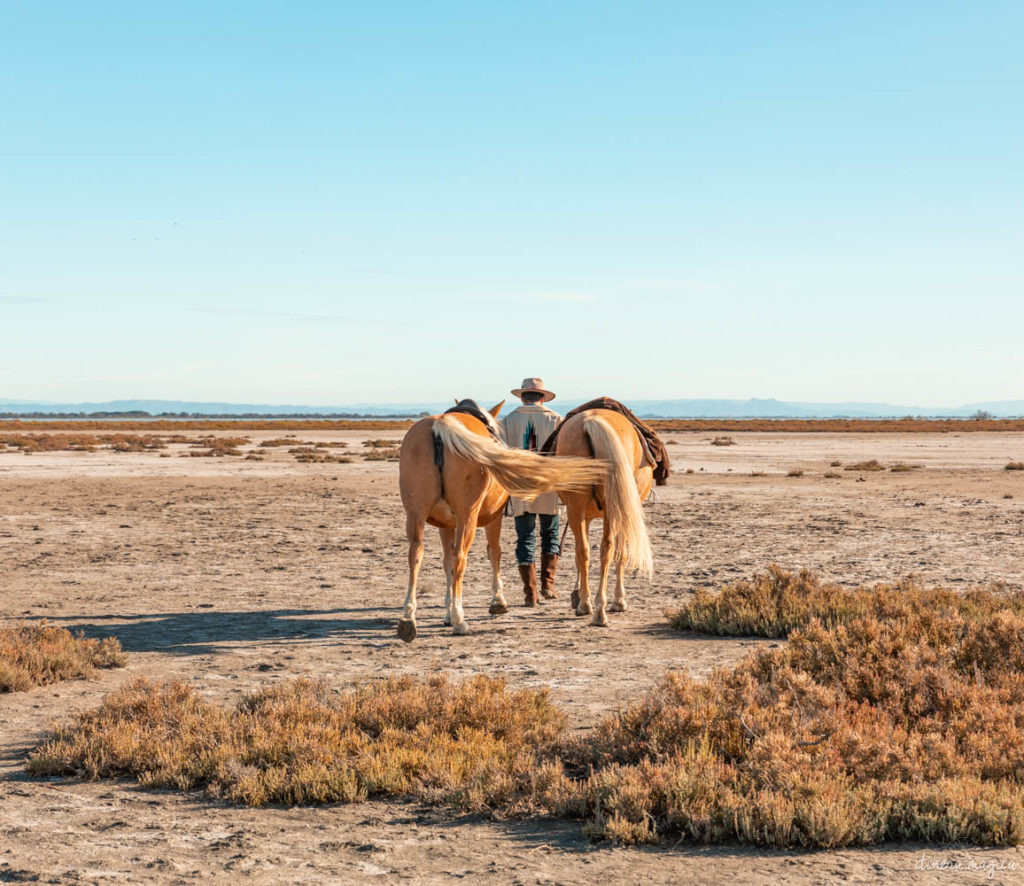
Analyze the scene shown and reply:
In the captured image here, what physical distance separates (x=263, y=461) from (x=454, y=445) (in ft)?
105

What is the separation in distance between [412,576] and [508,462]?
4.62ft

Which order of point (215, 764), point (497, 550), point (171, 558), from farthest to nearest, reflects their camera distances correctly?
point (171, 558), point (497, 550), point (215, 764)

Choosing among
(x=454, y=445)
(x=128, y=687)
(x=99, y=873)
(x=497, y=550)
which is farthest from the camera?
(x=497, y=550)

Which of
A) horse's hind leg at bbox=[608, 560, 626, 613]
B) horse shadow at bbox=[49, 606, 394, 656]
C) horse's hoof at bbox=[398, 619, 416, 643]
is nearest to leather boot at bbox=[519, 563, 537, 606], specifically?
horse's hind leg at bbox=[608, 560, 626, 613]

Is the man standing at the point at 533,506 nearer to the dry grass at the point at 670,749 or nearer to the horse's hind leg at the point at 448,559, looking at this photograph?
the horse's hind leg at the point at 448,559

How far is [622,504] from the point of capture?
33.6 ft

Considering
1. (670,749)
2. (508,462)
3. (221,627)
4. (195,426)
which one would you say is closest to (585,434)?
(508,462)

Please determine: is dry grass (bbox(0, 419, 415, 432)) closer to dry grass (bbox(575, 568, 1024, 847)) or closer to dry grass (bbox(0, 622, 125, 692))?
dry grass (bbox(0, 622, 125, 692))

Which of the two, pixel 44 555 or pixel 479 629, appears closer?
pixel 479 629

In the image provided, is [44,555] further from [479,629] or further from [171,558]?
[479,629]

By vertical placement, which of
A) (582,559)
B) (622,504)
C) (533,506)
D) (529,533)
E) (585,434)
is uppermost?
(585,434)

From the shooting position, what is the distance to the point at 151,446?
53500 millimetres

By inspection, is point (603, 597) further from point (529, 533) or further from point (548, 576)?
point (548, 576)

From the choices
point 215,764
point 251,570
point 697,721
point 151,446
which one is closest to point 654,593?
point 251,570
